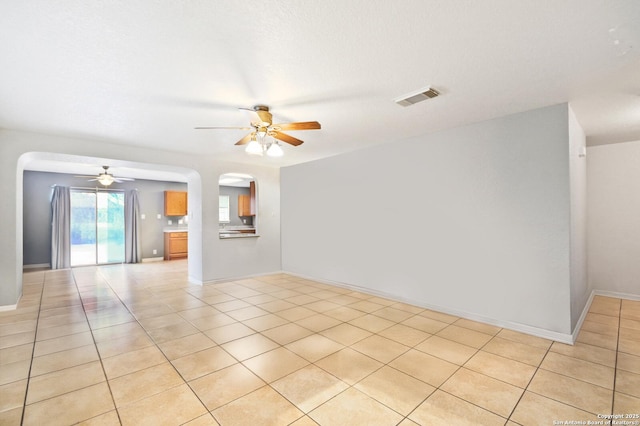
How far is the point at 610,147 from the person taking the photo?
4469 millimetres

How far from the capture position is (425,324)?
341cm

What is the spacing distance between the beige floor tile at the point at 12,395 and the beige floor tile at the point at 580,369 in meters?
3.97

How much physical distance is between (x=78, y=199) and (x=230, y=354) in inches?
307

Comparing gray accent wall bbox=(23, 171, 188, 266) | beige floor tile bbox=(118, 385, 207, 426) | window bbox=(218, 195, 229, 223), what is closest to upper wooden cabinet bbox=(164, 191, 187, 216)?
window bbox=(218, 195, 229, 223)

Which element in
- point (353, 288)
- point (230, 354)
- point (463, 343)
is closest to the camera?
point (230, 354)

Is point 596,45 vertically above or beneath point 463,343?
above

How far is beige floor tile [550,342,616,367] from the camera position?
2.53m

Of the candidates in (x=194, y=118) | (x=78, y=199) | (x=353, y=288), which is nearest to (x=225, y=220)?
(x=78, y=199)

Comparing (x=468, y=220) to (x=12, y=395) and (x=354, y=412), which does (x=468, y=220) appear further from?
(x=12, y=395)

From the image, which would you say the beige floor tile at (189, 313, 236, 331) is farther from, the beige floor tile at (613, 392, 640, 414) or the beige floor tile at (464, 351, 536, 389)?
the beige floor tile at (613, 392, 640, 414)

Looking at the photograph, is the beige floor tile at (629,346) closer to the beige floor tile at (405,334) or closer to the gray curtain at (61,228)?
the beige floor tile at (405,334)

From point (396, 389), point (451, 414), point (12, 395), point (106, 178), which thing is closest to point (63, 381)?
point (12, 395)

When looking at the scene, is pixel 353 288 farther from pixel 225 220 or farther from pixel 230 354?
pixel 225 220

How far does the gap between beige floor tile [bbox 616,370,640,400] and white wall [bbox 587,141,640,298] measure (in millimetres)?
2770
